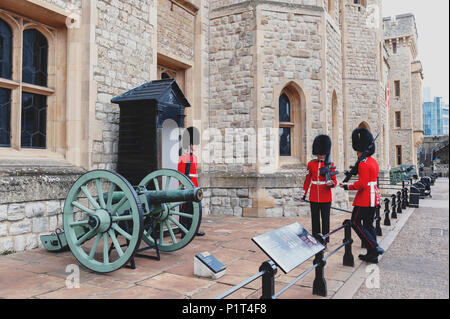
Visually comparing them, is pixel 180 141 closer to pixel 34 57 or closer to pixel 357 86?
pixel 34 57

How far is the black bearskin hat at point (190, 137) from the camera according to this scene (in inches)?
247

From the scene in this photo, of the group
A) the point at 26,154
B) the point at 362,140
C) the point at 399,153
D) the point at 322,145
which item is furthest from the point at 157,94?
the point at 399,153

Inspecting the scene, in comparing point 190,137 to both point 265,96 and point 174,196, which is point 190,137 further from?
point 265,96

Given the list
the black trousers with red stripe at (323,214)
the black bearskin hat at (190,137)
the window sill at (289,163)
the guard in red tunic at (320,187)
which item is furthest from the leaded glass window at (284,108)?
the black trousers with red stripe at (323,214)

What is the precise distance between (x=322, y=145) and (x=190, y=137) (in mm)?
2349

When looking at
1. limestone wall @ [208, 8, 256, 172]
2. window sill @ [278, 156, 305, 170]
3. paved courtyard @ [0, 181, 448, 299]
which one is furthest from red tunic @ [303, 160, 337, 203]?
window sill @ [278, 156, 305, 170]

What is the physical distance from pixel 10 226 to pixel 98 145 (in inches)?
71.2

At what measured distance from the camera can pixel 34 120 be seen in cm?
556

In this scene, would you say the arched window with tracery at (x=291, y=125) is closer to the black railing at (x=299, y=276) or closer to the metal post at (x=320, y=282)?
the black railing at (x=299, y=276)

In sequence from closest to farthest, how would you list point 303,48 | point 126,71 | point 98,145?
point 98,145
point 126,71
point 303,48

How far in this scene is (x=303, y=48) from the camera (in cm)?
889

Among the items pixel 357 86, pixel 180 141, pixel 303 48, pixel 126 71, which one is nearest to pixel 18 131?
pixel 126 71

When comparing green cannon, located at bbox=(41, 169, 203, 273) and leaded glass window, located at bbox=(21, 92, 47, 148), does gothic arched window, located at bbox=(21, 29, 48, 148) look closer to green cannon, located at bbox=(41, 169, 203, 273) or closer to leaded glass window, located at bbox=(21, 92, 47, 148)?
leaded glass window, located at bbox=(21, 92, 47, 148)
